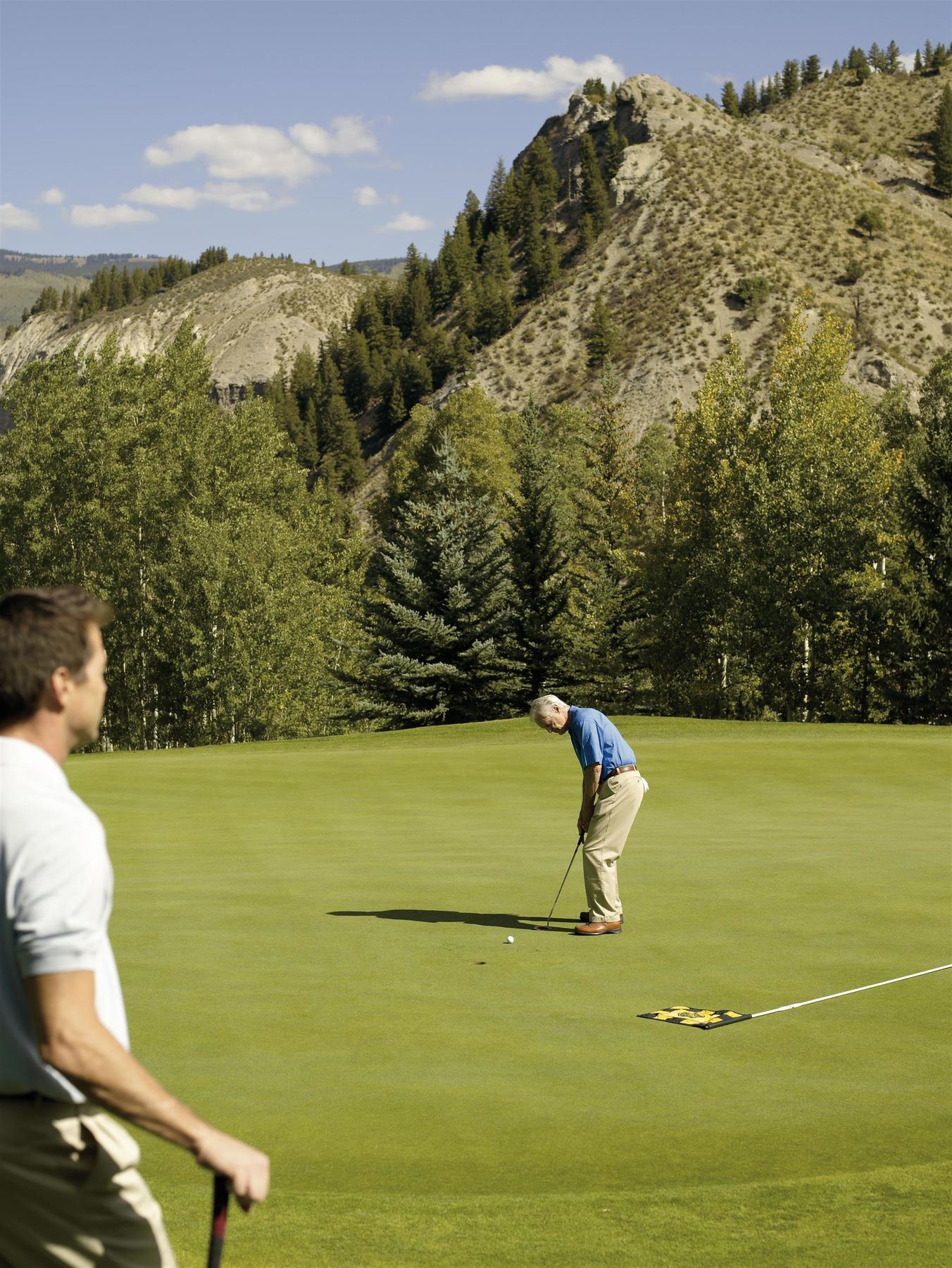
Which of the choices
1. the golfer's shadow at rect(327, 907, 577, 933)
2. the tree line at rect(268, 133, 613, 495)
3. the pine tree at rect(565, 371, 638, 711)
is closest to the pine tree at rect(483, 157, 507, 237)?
the tree line at rect(268, 133, 613, 495)

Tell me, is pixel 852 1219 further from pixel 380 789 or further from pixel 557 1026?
pixel 380 789

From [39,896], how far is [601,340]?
135364 millimetres

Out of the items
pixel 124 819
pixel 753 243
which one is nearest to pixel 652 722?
pixel 124 819

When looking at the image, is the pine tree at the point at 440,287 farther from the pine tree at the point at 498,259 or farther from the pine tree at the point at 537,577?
the pine tree at the point at 537,577

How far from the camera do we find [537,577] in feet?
179

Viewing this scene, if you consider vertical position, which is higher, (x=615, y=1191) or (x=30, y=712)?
(x=30, y=712)

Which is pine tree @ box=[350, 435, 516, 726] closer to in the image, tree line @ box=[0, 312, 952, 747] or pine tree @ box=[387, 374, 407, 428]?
tree line @ box=[0, 312, 952, 747]

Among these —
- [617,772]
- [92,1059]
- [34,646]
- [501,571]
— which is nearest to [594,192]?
[501,571]

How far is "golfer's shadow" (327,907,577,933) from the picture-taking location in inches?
459

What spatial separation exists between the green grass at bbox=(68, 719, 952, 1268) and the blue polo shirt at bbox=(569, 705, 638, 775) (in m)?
1.42

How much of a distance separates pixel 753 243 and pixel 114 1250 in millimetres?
147414

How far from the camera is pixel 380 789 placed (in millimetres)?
21234

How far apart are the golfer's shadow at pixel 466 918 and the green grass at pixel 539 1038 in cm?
5

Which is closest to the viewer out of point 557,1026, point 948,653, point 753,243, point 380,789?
point 557,1026
